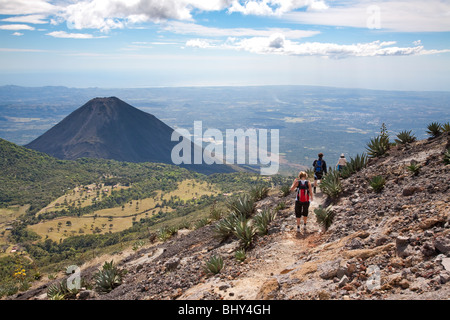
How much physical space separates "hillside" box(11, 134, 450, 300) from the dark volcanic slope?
120 m

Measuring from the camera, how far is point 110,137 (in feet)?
511

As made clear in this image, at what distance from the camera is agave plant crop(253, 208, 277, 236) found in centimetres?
731

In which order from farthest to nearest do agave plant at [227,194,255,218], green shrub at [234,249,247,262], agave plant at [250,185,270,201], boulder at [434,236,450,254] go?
agave plant at [250,185,270,201], agave plant at [227,194,255,218], green shrub at [234,249,247,262], boulder at [434,236,450,254]

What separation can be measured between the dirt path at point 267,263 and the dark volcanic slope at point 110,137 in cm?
12179

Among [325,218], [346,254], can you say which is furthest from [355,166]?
[346,254]

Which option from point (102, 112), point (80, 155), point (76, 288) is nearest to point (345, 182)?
point (76, 288)

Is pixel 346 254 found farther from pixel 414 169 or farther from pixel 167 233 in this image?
pixel 167 233

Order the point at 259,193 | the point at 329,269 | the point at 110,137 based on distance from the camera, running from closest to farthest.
A: 1. the point at 329,269
2. the point at 259,193
3. the point at 110,137

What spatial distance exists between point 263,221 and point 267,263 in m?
1.90

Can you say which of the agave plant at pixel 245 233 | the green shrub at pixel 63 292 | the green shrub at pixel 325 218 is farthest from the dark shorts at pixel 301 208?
the green shrub at pixel 63 292

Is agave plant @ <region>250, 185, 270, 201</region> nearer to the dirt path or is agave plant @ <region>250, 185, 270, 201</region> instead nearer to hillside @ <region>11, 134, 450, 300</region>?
hillside @ <region>11, 134, 450, 300</region>

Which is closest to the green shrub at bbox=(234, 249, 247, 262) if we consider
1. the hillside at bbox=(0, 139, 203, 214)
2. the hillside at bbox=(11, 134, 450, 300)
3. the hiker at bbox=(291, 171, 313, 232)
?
the hillside at bbox=(11, 134, 450, 300)
